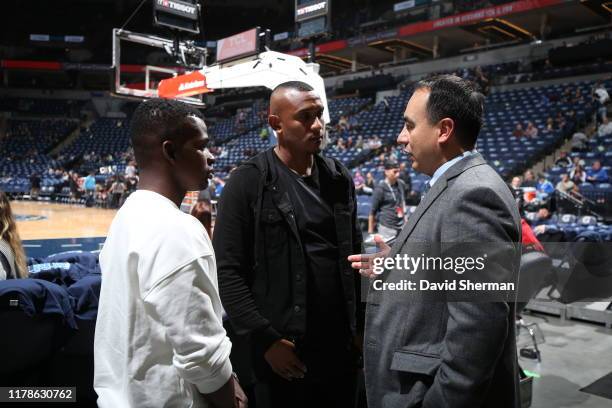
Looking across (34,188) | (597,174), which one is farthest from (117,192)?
(597,174)

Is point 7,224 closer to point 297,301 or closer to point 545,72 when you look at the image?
point 297,301

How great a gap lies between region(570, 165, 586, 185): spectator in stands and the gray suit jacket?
923cm

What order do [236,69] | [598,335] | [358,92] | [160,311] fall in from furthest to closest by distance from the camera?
[358,92] → [236,69] → [598,335] → [160,311]

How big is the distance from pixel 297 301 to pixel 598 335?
366cm

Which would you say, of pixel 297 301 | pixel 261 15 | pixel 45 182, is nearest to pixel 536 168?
pixel 297 301

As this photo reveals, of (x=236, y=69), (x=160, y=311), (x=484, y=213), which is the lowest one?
(x=160, y=311)

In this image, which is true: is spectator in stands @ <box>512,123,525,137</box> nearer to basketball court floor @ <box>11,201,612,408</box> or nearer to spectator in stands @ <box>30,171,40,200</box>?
basketball court floor @ <box>11,201,612,408</box>

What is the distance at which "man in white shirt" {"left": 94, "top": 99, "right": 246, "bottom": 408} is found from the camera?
41.4 inches

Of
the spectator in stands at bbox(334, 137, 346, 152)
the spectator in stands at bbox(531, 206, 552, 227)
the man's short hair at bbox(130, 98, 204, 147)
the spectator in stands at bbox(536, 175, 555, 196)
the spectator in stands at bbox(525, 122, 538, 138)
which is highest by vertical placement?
the spectator in stands at bbox(525, 122, 538, 138)

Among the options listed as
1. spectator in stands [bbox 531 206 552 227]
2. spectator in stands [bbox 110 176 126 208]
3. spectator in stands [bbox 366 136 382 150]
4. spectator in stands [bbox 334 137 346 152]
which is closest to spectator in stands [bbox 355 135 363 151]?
spectator in stands [bbox 366 136 382 150]

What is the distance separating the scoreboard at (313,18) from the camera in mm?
7496

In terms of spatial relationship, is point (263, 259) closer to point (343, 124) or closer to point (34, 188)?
point (343, 124)

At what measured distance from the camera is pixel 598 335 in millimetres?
4082

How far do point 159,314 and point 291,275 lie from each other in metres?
0.65
